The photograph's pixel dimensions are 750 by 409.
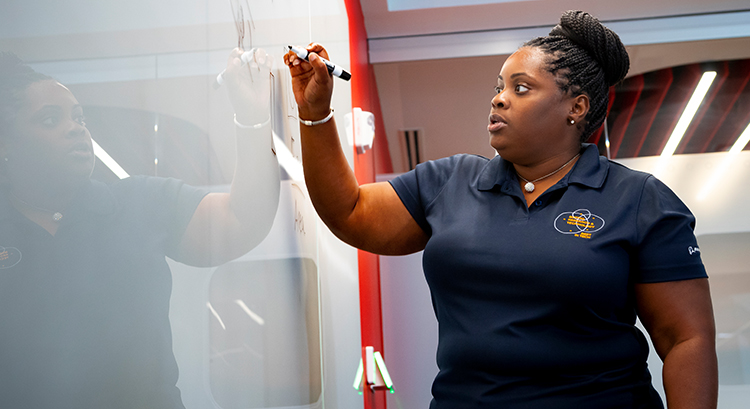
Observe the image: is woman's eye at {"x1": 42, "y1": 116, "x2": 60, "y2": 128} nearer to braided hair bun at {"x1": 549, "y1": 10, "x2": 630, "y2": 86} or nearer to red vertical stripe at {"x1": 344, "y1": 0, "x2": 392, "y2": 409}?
braided hair bun at {"x1": 549, "y1": 10, "x2": 630, "y2": 86}

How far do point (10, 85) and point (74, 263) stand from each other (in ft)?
0.36

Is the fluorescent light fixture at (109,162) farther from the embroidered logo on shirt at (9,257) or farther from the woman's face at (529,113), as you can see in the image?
the woman's face at (529,113)

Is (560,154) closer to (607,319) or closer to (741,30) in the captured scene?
(607,319)

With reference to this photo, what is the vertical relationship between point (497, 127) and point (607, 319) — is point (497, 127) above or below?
above

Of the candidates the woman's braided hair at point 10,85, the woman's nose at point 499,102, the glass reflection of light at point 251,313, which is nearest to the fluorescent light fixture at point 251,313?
the glass reflection of light at point 251,313

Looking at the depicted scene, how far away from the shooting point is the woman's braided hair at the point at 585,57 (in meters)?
1.17

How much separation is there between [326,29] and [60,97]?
4.24 ft

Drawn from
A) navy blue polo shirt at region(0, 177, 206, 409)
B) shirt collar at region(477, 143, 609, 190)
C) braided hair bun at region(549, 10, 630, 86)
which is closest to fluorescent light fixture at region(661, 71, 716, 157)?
braided hair bun at region(549, 10, 630, 86)

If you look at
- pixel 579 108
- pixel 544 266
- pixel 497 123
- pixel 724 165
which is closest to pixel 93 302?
pixel 544 266

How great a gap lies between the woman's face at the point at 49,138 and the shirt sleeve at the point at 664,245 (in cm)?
93

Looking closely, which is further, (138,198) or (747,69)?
(747,69)

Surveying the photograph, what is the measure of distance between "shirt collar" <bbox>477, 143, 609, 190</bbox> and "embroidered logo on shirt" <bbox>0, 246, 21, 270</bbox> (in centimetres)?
92

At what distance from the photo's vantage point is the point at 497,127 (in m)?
1.14

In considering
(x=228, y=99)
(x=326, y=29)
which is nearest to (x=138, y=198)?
(x=228, y=99)
